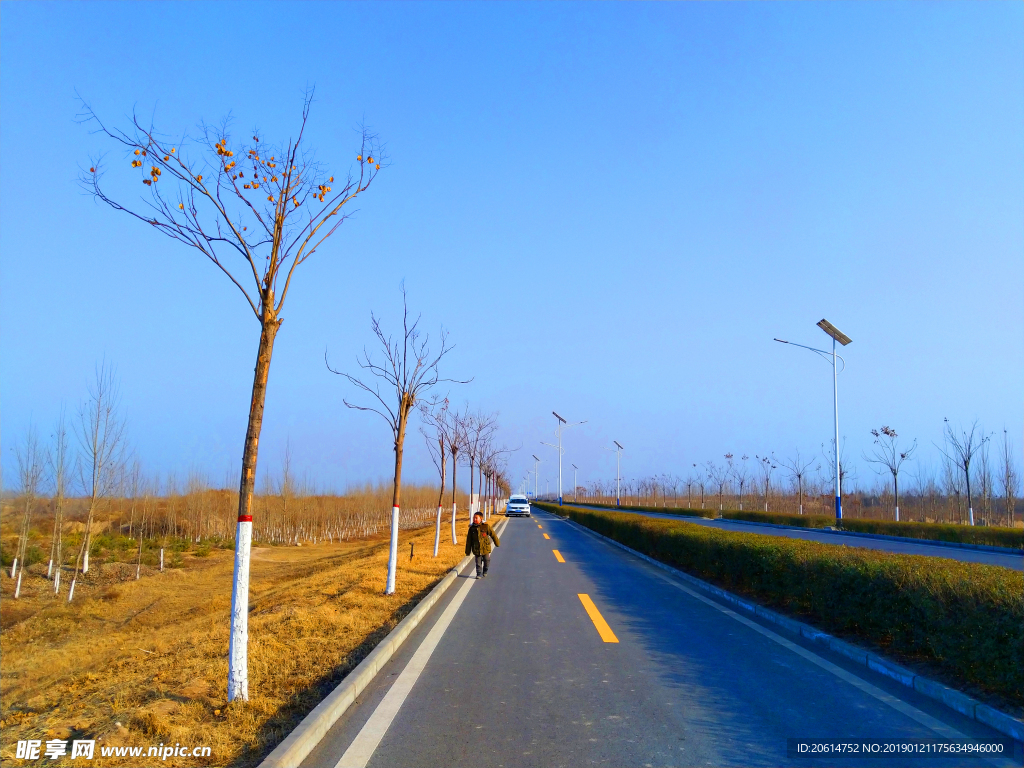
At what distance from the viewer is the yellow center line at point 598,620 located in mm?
7914

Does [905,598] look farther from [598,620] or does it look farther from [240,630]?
[240,630]

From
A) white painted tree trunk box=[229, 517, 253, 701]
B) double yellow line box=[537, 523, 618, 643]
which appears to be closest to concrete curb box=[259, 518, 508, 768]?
white painted tree trunk box=[229, 517, 253, 701]

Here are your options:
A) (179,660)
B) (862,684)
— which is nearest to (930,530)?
(862,684)

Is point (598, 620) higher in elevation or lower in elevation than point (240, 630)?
lower

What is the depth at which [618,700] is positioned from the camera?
540 centimetres

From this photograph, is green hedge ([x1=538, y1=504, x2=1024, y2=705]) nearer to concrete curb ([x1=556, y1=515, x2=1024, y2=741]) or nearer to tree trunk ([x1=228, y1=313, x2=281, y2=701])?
concrete curb ([x1=556, y1=515, x2=1024, y2=741])

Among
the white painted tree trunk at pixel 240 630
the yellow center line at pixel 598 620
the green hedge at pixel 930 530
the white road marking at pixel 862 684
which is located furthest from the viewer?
the green hedge at pixel 930 530

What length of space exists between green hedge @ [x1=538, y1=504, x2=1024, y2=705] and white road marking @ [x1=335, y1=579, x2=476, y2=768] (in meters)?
4.66

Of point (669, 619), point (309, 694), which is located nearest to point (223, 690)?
point (309, 694)

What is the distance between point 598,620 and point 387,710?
451 cm

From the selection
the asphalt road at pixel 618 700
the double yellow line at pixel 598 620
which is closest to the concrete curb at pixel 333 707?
the asphalt road at pixel 618 700

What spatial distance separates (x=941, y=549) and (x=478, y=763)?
70.3 feet

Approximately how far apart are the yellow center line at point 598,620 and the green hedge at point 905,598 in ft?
8.45

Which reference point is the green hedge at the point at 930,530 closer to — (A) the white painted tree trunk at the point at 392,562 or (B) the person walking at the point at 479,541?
(B) the person walking at the point at 479,541
